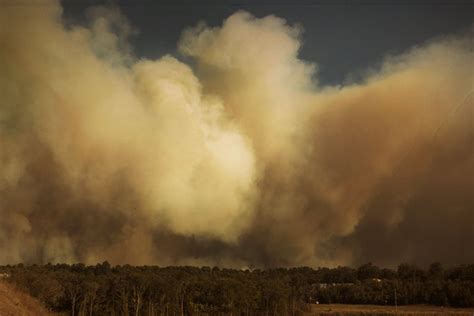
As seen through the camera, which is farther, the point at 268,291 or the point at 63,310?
the point at 268,291

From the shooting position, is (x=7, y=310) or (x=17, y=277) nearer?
(x=7, y=310)

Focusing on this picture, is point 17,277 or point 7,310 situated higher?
point 17,277

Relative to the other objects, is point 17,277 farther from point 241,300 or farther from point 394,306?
point 394,306

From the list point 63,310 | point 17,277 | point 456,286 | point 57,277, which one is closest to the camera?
point 17,277

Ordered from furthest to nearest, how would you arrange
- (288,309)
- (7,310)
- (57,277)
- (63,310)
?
(288,309)
(57,277)
(63,310)
(7,310)

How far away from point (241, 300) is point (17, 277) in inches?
2323

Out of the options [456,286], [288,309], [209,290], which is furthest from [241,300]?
[456,286]

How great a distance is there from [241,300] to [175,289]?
18.6m

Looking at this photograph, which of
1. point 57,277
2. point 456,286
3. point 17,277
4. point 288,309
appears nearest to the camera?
point 17,277

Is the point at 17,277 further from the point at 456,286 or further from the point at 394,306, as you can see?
the point at 456,286

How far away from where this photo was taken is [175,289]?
5581 inches

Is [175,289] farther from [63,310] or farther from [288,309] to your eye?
[288,309]

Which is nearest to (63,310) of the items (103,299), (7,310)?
(103,299)

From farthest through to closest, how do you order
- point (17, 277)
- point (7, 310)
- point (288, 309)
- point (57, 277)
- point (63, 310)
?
point (288, 309), point (57, 277), point (63, 310), point (17, 277), point (7, 310)
